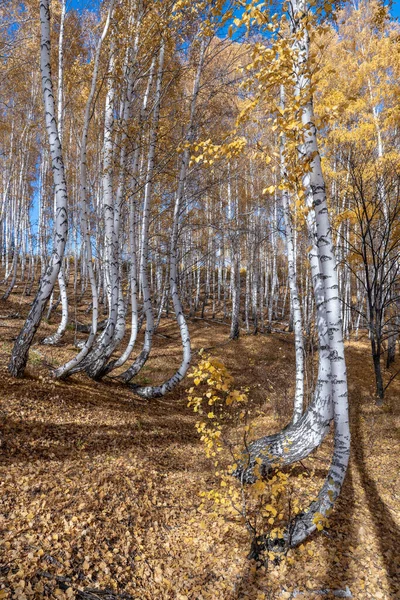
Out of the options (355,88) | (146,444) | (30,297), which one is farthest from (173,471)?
(355,88)

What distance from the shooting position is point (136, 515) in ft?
11.5

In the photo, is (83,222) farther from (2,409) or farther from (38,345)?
(38,345)

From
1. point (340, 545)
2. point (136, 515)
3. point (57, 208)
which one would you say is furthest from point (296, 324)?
point (57, 208)

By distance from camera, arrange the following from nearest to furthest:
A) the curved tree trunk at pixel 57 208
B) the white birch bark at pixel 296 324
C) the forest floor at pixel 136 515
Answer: the forest floor at pixel 136 515 < the curved tree trunk at pixel 57 208 < the white birch bark at pixel 296 324

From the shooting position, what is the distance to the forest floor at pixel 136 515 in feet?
9.02

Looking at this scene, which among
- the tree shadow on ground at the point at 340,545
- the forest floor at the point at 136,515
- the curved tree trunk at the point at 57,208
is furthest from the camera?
the curved tree trunk at the point at 57,208

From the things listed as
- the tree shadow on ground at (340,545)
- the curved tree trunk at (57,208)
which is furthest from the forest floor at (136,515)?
the curved tree trunk at (57,208)

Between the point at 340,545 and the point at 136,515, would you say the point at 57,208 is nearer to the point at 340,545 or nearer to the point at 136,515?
the point at 136,515

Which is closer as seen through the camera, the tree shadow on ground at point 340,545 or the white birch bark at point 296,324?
the tree shadow on ground at point 340,545

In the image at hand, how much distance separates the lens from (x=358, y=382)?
9.93 meters

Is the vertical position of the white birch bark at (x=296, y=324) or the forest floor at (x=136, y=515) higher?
the white birch bark at (x=296, y=324)

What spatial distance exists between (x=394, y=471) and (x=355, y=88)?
41.4 feet

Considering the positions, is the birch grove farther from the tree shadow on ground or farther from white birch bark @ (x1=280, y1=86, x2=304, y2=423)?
the tree shadow on ground

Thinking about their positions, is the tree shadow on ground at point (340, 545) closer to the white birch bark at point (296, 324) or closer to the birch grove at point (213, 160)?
the birch grove at point (213, 160)
